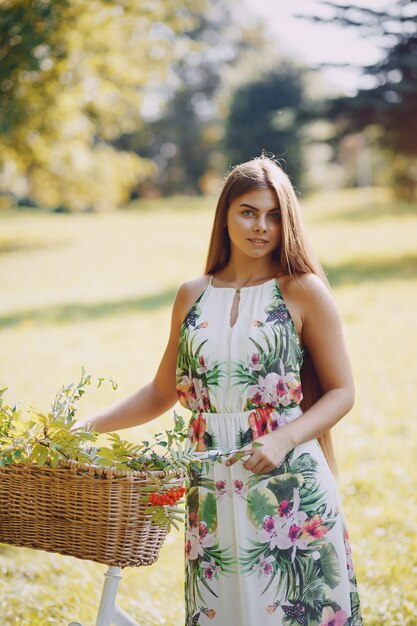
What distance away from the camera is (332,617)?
8.20 ft

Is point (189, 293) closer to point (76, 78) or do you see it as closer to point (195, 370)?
point (195, 370)

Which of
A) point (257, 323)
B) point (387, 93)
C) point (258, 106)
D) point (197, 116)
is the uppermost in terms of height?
point (197, 116)

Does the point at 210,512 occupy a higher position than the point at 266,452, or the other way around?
the point at 266,452

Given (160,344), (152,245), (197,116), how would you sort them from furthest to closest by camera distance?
1. (197,116)
2. (152,245)
3. (160,344)

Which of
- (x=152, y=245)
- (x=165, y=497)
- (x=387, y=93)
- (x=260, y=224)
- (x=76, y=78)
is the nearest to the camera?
(x=165, y=497)

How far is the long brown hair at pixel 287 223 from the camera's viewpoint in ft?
8.49

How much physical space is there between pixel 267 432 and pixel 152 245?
19250mm

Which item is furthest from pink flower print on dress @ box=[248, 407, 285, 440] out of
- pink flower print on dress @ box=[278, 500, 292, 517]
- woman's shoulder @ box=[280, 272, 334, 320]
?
woman's shoulder @ box=[280, 272, 334, 320]

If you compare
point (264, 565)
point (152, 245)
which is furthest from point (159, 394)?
point (152, 245)

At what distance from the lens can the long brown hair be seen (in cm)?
259

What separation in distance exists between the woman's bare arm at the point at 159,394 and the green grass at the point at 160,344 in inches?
48.3

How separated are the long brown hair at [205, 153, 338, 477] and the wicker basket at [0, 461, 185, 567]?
0.71 m

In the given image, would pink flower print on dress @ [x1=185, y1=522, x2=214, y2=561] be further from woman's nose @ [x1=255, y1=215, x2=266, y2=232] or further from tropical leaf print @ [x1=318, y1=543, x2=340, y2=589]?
woman's nose @ [x1=255, y1=215, x2=266, y2=232]

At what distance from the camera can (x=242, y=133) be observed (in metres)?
30.4
